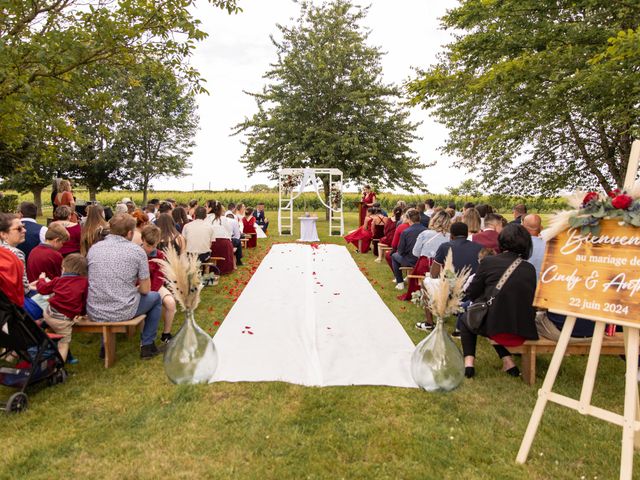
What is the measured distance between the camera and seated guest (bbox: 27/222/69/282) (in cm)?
553

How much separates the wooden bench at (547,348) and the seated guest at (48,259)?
5.33 m

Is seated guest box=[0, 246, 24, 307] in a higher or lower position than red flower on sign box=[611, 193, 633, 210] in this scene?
lower

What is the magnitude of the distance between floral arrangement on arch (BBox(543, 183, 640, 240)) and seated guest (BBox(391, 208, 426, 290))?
17.2ft

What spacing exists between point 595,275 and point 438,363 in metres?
1.68

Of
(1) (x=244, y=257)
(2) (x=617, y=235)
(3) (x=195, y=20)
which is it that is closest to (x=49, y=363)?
(2) (x=617, y=235)

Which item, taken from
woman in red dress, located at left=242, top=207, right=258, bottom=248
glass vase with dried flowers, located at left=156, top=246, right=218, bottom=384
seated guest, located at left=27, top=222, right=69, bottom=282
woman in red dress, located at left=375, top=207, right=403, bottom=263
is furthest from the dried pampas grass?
woman in red dress, located at left=242, top=207, right=258, bottom=248

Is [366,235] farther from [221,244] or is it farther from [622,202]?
[622,202]

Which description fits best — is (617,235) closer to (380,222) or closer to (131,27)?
(131,27)

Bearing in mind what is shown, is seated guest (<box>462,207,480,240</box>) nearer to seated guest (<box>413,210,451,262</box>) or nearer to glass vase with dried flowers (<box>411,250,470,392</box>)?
seated guest (<box>413,210,451,262</box>)

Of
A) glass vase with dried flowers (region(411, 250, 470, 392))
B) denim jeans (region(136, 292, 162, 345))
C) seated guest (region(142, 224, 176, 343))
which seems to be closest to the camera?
glass vase with dried flowers (region(411, 250, 470, 392))

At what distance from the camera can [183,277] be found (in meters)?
4.29

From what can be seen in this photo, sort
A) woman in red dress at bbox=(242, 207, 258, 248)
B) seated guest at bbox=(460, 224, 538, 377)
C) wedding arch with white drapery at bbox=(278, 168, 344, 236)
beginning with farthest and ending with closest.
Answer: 1. wedding arch with white drapery at bbox=(278, 168, 344, 236)
2. woman in red dress at bbox=(242, 207, 258, 248)
3. seated guest at bbox=(460, 224, 538, 377)

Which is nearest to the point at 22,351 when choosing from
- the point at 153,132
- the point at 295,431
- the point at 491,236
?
the point at 295,431

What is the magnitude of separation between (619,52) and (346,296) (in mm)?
6535
